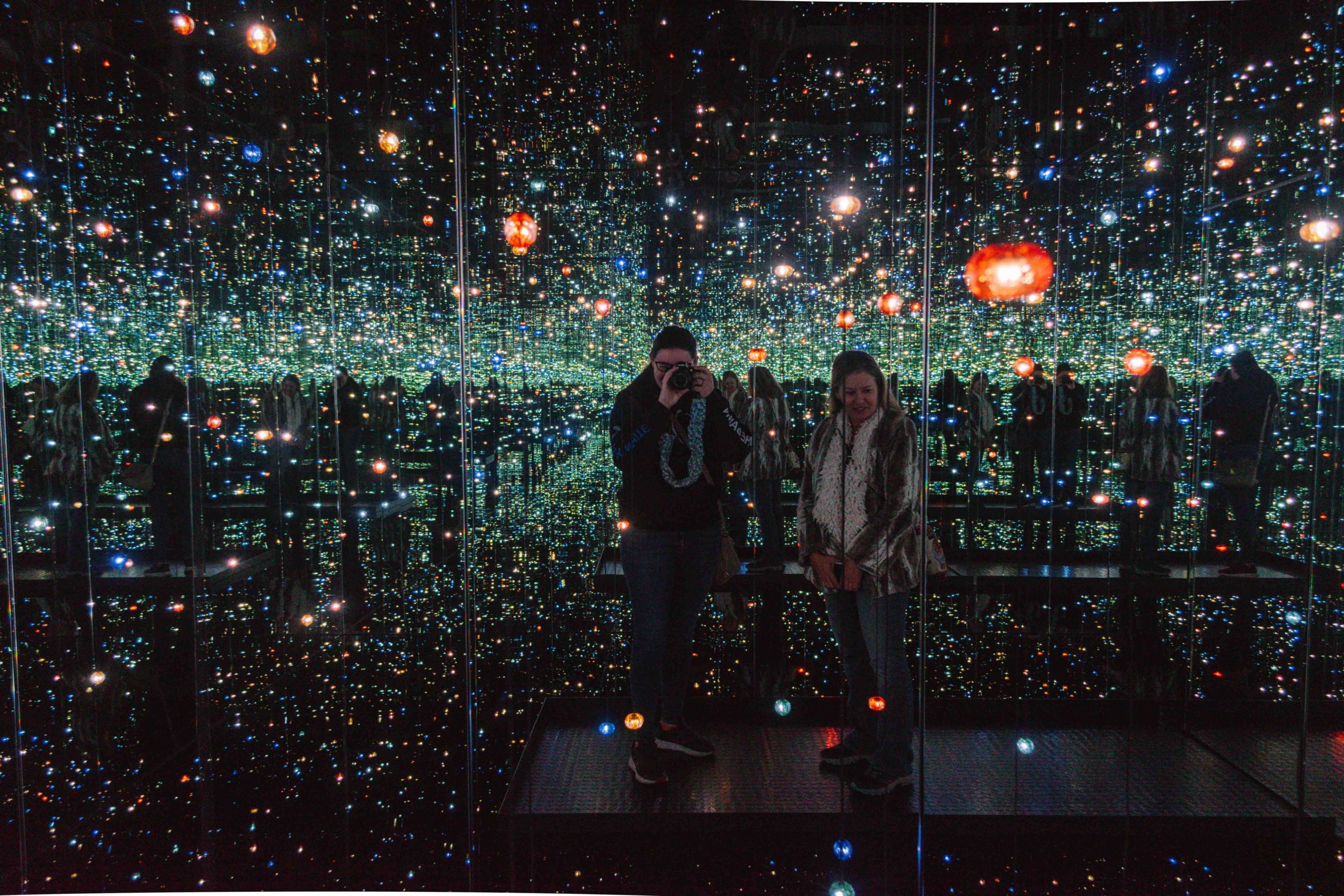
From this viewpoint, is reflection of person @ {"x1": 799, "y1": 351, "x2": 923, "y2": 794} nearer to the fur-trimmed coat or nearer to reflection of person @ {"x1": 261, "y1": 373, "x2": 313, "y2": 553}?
the fur-trimmed coat

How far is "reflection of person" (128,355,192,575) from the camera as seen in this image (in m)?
3.23

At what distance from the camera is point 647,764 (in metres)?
1.65

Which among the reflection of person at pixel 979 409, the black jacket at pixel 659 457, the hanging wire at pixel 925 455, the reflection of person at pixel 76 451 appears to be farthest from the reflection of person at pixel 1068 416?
the reflection of person at pixel 76 451

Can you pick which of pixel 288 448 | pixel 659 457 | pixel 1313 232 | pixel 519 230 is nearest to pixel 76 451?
pixel 288 448

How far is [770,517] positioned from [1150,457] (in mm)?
2169

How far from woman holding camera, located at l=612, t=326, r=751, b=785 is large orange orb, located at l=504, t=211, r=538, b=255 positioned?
5.43ft

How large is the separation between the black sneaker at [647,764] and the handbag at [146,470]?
11.3 ft

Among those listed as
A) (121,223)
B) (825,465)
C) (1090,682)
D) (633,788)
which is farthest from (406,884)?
(121,223)

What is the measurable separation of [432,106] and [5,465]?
2991 mm

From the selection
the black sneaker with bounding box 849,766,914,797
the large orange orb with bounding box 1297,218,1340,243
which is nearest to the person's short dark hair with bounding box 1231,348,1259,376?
the large orange orb with bounding box 1297,218,1340,243

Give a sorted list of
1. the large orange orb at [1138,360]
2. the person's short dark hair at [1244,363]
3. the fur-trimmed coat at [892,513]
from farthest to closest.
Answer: the large orange orb at [1138,360] < the person's short dark hair at [1244,363] < the fur-trimmed coat at [892,513]

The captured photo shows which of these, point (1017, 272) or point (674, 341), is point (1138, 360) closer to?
point (1017, 272)

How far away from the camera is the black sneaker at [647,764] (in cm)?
164

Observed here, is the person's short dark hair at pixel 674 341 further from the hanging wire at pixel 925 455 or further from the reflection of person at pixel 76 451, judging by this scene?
the reflection of person at pixel 76 451
